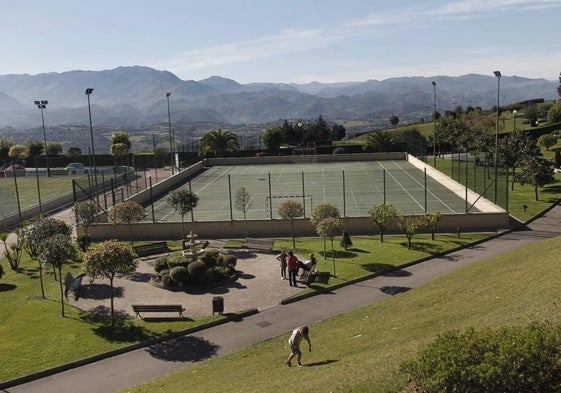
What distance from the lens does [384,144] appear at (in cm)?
7406

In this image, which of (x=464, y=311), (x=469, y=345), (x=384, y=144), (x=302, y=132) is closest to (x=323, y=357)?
(x=464, y=311)

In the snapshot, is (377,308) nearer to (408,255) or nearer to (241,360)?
(241,360)

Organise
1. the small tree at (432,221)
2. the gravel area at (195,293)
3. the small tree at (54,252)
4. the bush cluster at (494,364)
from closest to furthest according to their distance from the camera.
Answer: the bush cluster at (494,364) → the small tree at (54,252) → the gravel area at (195,293) → the small tree at (432,221)

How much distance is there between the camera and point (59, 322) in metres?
18.4

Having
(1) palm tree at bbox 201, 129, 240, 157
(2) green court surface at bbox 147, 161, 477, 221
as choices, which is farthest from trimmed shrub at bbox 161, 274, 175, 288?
(1) palm tree at bbox 201, 129, 240, 157

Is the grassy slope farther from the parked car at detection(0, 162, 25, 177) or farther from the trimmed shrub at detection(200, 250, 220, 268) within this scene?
the parked car at detection(0, 162, 25, 177)

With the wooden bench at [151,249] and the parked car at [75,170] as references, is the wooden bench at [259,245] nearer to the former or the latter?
the wooden bench at [151,249]

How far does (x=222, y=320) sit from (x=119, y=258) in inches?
160

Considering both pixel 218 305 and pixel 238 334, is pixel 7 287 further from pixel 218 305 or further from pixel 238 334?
pixel 238 334

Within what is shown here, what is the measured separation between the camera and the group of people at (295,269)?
21.7 metres

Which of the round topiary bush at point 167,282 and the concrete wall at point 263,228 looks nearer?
the round topiary bush at point 167,282

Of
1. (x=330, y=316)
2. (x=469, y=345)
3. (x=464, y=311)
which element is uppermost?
(x=469, y=345)

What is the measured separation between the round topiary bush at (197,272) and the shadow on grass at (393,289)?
725 centimetres

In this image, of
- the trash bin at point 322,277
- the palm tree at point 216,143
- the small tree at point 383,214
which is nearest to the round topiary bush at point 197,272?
the trash bin at point 322,277
